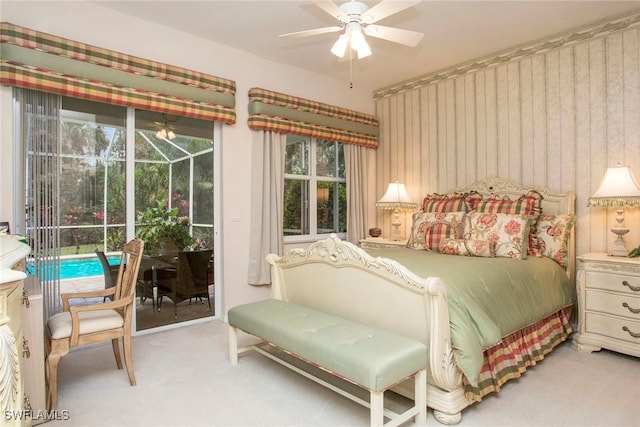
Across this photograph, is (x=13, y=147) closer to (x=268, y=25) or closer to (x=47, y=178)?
(x=47, y=178)

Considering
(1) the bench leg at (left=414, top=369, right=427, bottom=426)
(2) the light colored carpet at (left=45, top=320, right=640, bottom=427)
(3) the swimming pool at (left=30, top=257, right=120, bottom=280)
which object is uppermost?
(3) the swimming pool at (left=30, top=257, right=120, bottom=280)

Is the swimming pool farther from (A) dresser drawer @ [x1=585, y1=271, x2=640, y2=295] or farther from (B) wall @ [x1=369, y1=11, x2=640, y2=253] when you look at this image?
(A) dresser drawer @ [x1=585, y1=271, x2=640, y2=295]

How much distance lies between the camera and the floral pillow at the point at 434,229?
357cm

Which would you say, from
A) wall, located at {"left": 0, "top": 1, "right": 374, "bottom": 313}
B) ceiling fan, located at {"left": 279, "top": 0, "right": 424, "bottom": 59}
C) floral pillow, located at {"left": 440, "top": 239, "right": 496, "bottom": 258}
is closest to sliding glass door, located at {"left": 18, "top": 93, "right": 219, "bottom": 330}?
wall, located at {"left": 0, "top": 1, "right": 374, "bottom": 313}

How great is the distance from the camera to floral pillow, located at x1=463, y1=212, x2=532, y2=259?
10.4 ft

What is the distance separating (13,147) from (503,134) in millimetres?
4335

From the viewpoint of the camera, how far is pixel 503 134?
13.1ft

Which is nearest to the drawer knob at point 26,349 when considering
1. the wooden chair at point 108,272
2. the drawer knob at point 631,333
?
the wooden chair at point 108,272

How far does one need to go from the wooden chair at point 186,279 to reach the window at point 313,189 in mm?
1070

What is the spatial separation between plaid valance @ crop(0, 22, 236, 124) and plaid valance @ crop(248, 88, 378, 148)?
0.30 m

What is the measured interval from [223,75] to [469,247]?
9.52ft

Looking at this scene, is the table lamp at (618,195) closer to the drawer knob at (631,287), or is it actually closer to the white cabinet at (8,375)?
the drawer knob at (631,287)

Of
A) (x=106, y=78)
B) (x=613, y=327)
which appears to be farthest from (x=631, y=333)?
(x=106, y=78)

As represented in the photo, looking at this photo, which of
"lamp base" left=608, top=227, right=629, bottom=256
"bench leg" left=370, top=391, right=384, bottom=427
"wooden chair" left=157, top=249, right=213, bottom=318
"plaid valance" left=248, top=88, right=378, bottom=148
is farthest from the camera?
"plaid valance" left=248, top=88, right=378, bottom=148
